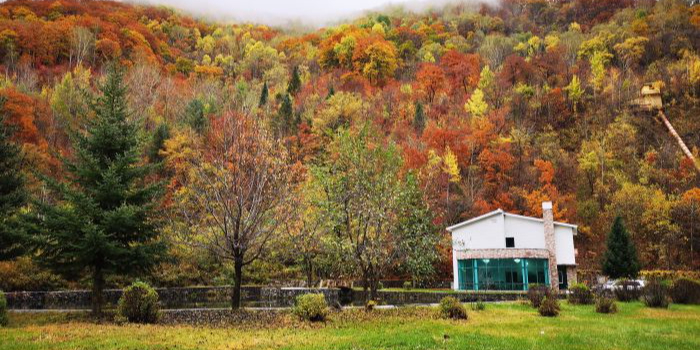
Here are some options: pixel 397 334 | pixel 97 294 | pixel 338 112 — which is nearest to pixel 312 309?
pixel 397 334

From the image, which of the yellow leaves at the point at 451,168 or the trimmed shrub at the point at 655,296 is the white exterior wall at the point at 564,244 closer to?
the yellow leaves at the point at 451,168

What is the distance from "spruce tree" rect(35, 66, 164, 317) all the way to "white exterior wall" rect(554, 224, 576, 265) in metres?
28.9

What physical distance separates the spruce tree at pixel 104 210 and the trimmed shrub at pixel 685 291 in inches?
900

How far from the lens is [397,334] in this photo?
39.0 feet

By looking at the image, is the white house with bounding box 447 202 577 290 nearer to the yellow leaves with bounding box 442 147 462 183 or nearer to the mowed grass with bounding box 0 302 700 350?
the yellow leaves with bounding box 442 147 462 183

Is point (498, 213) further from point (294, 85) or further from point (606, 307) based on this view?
point (294, 85)

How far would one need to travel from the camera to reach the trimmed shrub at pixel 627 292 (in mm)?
22062

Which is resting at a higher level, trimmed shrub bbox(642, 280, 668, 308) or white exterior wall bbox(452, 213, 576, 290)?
white exterior wall bbox(452, 213, 576, 290)

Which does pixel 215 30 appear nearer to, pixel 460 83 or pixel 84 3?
pixel 84 3

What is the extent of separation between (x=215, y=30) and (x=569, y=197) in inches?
3727

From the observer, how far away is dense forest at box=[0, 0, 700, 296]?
1984 centimetres

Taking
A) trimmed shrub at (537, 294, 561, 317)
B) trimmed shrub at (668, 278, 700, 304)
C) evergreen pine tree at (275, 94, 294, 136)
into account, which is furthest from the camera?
evergreen pine tree at (275, 94, 294, 136)

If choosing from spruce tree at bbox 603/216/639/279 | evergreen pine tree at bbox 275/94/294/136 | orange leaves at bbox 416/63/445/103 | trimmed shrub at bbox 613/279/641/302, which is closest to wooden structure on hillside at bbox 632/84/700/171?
orange leaves at bbox 416/63/445/103

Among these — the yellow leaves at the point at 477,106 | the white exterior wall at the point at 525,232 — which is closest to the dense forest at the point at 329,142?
the yellow leaves at the point at 477,106
